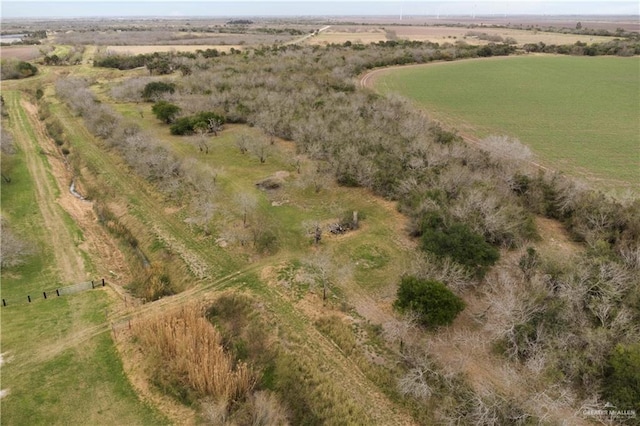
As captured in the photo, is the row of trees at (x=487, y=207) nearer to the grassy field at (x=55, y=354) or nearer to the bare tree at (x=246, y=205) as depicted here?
the bare tree at (x=246, y=205)

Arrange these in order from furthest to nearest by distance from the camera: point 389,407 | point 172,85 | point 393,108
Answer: point 172,85 < point 393,108 < point 389,407

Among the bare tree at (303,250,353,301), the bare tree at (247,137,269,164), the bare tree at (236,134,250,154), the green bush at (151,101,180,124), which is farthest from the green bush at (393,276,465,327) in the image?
the green bush at (151,101,180,124)

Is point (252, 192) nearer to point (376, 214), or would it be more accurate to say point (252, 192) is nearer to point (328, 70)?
point (376, 214)

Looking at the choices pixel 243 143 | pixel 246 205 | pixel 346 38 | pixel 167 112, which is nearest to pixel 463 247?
pixel 246 205

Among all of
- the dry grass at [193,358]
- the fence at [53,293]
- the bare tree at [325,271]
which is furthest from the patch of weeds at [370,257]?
the fence at [53,293]

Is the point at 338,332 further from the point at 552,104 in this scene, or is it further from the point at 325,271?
the point at 552,104

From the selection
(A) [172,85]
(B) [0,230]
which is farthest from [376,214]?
(A) [172,85]
